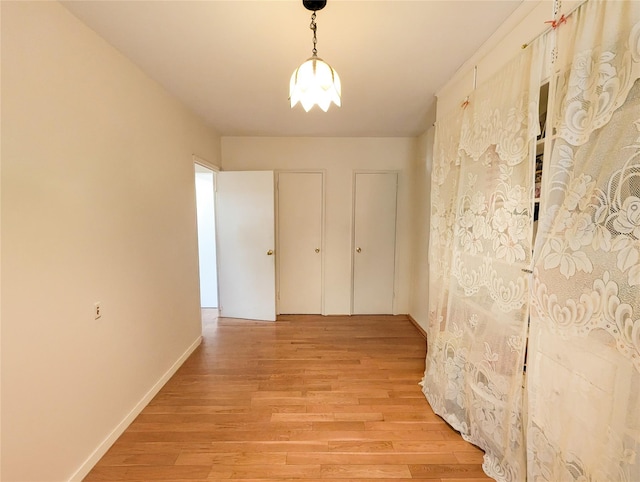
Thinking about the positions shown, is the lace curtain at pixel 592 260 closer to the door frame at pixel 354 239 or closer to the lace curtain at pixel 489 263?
the lace curtain at pixel 489 263

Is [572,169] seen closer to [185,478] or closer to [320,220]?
[185,478]

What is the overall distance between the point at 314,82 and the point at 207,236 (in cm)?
333

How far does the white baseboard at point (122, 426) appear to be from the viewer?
4.53 ft

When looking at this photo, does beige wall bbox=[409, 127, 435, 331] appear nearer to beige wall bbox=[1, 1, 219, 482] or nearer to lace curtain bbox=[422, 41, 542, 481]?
lace curtain bbox=[422, 41, 542, 481]

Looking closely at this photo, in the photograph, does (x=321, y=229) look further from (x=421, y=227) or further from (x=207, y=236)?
(x=207, y=236)

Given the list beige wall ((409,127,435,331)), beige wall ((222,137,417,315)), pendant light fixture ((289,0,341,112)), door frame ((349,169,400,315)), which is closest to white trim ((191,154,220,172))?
beige wall ((222,137,417,315))

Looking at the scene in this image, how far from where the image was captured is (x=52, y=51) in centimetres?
121

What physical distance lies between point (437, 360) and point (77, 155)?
2.60 m

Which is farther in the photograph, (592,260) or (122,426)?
(122,426)

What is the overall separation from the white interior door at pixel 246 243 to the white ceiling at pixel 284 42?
1086 millimetres

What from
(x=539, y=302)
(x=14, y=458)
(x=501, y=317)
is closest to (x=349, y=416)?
(x=501, y=317)

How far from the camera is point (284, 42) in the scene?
59.9 inches

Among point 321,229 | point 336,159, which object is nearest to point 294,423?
point 321,229

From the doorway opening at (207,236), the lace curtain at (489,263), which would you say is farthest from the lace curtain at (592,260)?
the doorway opening at (207,236)
